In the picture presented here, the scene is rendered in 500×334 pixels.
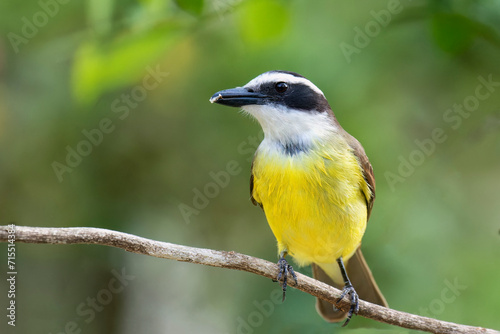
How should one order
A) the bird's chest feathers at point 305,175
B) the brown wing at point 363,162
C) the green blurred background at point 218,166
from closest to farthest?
the bird's chest feathers at point 305,175 < the brown wing at point 363,162 < the green blurred background at point 218,166

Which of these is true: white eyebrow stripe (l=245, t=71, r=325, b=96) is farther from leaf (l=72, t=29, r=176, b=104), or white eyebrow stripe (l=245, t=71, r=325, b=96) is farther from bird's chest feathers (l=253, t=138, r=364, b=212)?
leaf (l=72, t=29, r=176, b=104)

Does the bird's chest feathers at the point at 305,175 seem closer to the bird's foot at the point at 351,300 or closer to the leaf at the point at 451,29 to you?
the bird's foot at the point at 351,300

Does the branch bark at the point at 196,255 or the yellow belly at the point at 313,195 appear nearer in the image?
the branch bark at the point at 196,255

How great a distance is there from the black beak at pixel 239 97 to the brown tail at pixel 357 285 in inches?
61.7

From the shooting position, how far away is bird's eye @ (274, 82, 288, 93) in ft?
11.6

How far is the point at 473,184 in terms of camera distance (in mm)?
5773

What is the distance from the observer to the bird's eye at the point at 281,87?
355cm

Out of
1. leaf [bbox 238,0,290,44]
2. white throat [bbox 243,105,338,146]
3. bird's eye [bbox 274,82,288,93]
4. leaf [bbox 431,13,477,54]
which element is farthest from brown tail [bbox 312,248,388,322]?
leaf [bbox 238,0,290,44]

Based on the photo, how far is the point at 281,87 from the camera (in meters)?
3.56

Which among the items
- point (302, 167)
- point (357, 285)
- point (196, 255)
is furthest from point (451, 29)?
point (357, 285)

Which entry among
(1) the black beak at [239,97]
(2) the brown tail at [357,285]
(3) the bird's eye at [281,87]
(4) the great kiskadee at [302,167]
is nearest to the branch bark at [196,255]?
(4) the great kiskadee at [302,167]

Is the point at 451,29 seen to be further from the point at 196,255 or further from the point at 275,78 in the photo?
the point at 196,255

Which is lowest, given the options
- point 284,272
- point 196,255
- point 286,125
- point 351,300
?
point 351,300

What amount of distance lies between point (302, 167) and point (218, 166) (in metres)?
2.24
